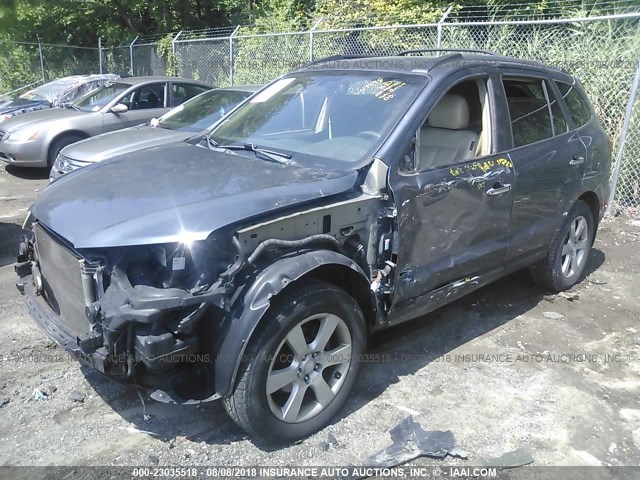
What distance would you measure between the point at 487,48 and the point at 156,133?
5390 mm

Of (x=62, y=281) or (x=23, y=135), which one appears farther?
(x=23, y=135)

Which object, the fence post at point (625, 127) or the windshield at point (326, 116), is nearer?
the windshield at point (326, 116)

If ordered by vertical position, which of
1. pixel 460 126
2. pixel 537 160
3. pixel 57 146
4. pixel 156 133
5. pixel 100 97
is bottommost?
pixel 57 146

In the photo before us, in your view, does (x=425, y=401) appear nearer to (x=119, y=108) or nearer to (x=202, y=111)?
(x=202, y=111)

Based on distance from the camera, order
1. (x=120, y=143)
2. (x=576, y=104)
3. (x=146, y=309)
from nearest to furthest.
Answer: (x=146, y=309)
(x=576, y=104)
(x=120, y=143)

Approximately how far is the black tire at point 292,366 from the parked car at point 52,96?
10976 mm

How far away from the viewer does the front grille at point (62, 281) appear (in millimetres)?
2756

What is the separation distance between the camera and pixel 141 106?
32.1 ft

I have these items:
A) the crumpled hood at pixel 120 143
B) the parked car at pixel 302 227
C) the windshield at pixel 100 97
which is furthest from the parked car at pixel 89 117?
the parked car at pixel 302 227

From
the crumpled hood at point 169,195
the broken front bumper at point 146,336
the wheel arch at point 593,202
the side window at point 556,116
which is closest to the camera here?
the broken front bumper at point 146,336

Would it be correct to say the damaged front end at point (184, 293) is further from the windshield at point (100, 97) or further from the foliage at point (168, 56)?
the foliage at point (168, 56)

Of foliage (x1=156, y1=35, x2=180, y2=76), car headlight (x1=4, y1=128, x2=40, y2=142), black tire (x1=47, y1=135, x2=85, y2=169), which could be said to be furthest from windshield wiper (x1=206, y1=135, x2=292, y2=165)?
foliage (x1=156, y1=35, x2=180, y2=76)

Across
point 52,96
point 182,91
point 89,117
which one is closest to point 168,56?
point 52,96

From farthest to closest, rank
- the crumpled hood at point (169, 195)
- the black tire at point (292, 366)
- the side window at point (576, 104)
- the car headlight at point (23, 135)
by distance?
1. the car headlight at point (23, 135)
2. the side window at point (576, 104)
3. the black tire at point (292, 366)
4. the crumpled hood at point (169, 195)
